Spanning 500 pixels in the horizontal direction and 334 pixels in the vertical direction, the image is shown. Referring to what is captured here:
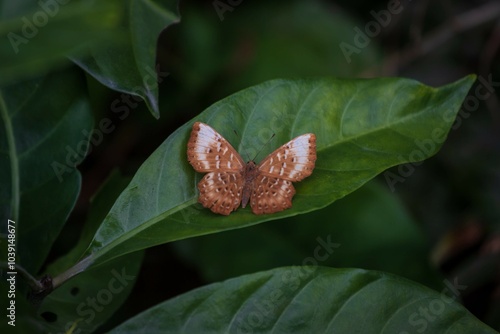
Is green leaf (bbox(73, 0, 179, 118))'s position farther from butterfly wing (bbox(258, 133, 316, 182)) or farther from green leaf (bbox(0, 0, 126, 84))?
green leaf (bbox(0, 0, 126, 84))

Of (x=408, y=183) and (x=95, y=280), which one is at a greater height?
(x=95, y=280)

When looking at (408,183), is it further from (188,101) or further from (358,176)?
(358,176)

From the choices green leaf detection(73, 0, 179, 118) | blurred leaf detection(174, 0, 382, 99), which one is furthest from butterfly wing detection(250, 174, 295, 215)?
blurred leaf detection(174, 0, 382, 99)

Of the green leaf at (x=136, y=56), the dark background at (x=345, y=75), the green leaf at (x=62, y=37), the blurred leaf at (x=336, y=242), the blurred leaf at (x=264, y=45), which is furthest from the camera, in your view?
the blurred leaf at (x=264, y=45)

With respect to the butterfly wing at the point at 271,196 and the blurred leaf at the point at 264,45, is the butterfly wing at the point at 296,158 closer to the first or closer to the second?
the butterfly wing at the point at 271,196

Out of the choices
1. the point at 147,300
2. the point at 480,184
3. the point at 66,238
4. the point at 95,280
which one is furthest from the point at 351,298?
the point at 480,184

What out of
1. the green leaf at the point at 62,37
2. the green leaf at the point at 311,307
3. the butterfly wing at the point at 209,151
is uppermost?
the green leaf at the point at 62,37

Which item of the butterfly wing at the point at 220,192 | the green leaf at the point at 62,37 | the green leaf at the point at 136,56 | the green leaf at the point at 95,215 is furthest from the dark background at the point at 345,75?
the green leaf at the point at 62,37
